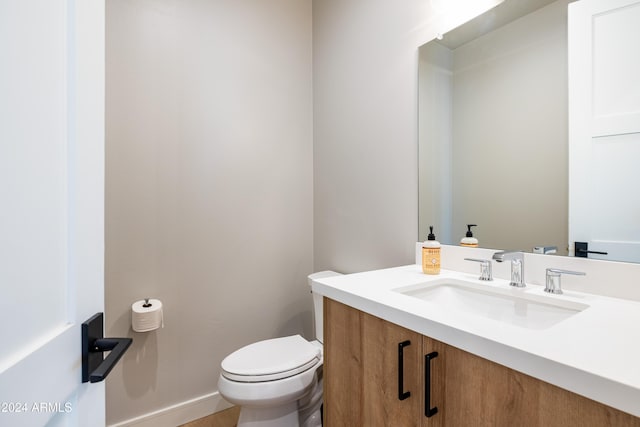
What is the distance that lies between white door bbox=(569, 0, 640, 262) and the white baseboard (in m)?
1.90

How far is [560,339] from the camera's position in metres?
0.59

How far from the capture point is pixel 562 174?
98 centimetres

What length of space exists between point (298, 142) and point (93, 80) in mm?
1583

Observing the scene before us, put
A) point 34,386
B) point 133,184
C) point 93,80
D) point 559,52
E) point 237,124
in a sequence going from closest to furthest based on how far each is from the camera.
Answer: point 34,386
point 93,80
point 559,52
point 133,184
point 237,124

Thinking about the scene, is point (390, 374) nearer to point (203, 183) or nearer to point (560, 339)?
point (560, 339)

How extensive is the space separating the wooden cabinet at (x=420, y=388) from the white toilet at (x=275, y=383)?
0.89ft

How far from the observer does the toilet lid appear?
4.10 feet

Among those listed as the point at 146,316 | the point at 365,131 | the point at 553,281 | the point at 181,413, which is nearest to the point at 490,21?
the point at 365,131

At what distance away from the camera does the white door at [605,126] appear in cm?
84

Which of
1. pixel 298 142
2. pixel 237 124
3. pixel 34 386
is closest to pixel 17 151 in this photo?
pixel 34 386

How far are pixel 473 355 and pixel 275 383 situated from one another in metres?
0.89

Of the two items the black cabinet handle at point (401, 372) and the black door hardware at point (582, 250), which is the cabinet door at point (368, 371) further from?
the black door hardware at point (582, 250)

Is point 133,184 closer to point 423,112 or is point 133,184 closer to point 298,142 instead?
point 298,142

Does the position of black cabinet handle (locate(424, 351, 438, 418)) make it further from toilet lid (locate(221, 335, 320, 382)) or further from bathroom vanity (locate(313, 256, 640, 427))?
toilet lid (locate(221, 335, 320, 382))
